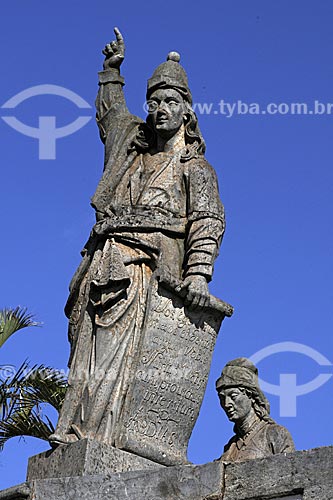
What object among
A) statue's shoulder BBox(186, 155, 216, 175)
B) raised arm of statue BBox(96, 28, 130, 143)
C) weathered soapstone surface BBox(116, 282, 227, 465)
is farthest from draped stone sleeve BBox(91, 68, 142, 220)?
weathered soapstone surface BBox(116, 282, 227, 465)

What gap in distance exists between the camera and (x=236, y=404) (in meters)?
10.7

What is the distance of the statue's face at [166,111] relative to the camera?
11734 millimetres

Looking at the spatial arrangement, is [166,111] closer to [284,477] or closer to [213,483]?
[213,483]

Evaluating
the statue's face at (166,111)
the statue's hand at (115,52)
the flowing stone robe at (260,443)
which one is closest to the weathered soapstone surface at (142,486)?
the flowing stone robe at (260,443)

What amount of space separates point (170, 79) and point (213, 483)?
3965 mm

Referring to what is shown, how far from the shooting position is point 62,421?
35.4 ft

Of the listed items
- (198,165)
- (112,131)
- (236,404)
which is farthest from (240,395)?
(112,131)

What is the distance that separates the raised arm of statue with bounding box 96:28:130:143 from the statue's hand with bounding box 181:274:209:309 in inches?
76.4

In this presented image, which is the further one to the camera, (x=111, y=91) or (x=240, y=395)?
(x=111, y=91)

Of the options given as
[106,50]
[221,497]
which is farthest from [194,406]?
[106,50]

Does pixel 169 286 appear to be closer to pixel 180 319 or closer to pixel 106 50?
pixel 180 319

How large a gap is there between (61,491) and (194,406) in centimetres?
154

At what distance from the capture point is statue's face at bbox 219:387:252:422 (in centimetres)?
1063

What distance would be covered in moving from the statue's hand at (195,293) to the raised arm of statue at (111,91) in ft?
6.37
